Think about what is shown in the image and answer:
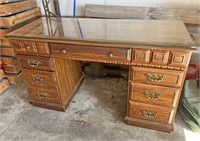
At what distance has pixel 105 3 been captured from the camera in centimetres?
205

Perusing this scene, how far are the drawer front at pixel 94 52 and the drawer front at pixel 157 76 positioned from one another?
129mm

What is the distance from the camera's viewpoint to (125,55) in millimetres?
1295

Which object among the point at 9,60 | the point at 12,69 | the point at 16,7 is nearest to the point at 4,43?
the point at 9,60

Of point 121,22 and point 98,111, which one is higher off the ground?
point 121,22

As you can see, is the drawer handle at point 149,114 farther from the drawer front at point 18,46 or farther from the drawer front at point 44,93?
the drawer front at point 18,46

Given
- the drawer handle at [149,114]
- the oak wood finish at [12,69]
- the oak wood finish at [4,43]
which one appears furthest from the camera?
the oak wood finish at [12,69]

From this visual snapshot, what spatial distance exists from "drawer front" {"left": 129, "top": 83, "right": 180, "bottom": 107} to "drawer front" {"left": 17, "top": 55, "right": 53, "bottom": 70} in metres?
0.74

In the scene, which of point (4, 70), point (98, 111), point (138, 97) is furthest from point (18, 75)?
point (138, 97)

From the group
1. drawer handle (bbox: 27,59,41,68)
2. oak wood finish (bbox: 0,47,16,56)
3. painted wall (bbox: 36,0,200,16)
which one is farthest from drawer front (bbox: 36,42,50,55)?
painted wall (bbox: 36,0,200,16)

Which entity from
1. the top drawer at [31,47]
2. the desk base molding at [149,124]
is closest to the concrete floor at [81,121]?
the desk base molding at [149,124]

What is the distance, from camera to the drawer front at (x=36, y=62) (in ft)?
5.08

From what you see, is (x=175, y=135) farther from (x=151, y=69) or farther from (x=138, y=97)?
(x=151, y=69)

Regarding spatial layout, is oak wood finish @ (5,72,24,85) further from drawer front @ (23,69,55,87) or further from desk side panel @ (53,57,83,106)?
desk side panel @ (53,57,83,106)

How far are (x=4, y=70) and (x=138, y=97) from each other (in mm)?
1726
